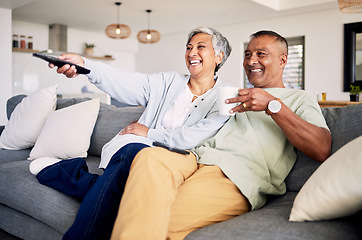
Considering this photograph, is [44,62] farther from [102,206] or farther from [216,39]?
[102,206]

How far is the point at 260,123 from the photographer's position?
1558 millimetres

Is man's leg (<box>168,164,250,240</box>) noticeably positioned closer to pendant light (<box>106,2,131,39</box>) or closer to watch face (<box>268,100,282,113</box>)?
watch face (<box>268,100,282,113</box>)

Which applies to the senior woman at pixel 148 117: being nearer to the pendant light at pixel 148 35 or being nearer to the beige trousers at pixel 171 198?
the beige trousers at pixel 171 198

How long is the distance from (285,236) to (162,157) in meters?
0.47

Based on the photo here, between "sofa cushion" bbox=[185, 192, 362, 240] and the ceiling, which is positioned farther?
the ceiling

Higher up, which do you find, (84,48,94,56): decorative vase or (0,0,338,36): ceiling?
(0,0,338,36): ceiling

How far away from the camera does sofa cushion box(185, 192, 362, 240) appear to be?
103 centimetres

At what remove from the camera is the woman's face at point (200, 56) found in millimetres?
1879

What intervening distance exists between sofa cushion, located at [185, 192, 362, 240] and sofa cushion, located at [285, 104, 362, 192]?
0.34 metres

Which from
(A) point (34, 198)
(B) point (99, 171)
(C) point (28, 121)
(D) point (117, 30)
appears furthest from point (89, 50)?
(A) point (34, 198)

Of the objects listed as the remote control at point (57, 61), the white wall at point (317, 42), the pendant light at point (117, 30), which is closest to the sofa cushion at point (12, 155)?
the remote control at point (57, 61)

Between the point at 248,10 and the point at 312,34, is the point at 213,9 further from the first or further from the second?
the point at 312,34

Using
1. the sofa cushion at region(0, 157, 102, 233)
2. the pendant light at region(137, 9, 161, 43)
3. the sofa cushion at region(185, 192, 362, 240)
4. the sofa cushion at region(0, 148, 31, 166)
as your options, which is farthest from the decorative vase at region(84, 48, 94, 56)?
the sofa cushion at region(185, 192, 362, 240)

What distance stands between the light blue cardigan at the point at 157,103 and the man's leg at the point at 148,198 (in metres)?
0.40
